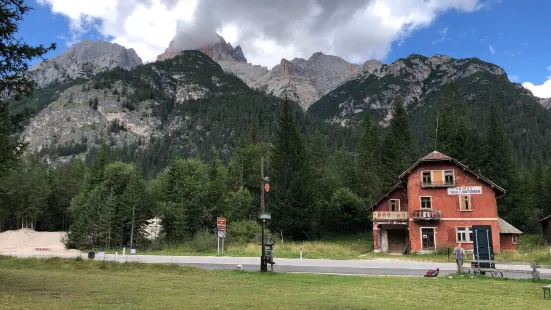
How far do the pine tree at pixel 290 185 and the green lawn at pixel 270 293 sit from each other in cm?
3401

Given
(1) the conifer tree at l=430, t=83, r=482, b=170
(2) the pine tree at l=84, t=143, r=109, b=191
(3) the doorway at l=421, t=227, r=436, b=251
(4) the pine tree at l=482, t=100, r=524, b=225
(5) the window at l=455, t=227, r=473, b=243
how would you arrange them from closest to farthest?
(5) the window at l=455, t=227, r=473, b=243
(3) the doorway at l=421, t=227, r=436, b=251
(4) the pine tree at l=482, t=100, r=524, b=225
(1) the conifer tree at l=430, t=83, r=482, b=170
(2) the pine tree at l=84, t=143, r=109, b=191

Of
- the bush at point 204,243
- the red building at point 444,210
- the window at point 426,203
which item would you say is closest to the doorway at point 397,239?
the red building at point 444,210

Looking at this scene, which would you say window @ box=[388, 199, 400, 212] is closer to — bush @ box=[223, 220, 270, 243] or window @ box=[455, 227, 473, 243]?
window @ box=[455, 227, 473, 243]

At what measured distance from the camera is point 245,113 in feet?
630

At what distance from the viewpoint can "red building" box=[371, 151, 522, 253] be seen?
4056cm

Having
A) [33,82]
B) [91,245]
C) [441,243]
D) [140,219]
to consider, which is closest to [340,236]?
[441,243]

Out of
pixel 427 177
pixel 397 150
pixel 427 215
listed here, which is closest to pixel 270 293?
pixel 427 215

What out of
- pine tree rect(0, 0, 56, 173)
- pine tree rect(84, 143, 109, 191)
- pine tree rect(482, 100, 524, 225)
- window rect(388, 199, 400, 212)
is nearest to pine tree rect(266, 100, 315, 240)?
window rect(388, 199, 400, 212)

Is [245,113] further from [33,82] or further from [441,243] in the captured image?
[33,82]

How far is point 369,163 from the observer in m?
68.8

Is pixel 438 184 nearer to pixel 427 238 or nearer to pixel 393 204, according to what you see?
pixel 427 238

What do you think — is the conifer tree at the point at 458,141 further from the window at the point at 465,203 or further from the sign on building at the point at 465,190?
the window at the point at 465,203

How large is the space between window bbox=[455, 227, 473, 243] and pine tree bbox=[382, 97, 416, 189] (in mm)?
21510

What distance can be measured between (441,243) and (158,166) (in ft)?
490
